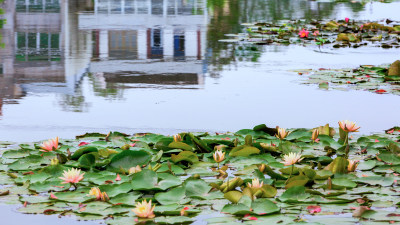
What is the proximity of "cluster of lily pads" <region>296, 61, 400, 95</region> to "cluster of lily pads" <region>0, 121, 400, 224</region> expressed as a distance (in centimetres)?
308

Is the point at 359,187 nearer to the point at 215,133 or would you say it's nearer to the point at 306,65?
the point at 215,133

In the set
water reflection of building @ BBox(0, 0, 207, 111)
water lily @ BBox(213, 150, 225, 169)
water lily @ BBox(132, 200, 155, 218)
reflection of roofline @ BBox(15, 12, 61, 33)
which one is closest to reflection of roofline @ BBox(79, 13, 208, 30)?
water reflection of building @ BBox(0, 0, 207, 111)

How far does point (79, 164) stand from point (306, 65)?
6.74 metres

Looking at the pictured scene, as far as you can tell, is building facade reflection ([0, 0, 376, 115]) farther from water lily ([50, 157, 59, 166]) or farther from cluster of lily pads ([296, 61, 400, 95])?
water lily ([50, 157, 59, 166])

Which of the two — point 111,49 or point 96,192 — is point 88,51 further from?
point 96,192

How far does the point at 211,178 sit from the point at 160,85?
15.7ft

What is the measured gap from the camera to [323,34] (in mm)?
16578

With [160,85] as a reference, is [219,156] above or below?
below

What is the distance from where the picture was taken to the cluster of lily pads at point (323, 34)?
15023mm

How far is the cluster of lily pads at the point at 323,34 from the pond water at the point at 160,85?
0.64 meters

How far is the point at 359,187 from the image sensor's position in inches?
205

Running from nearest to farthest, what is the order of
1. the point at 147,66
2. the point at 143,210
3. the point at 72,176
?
1. the point at 143,210
2. the point at 72,176
3. the point at 147,66

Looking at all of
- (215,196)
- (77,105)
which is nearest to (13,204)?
(215,196)

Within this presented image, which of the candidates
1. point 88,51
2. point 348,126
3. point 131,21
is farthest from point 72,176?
point 131,21
